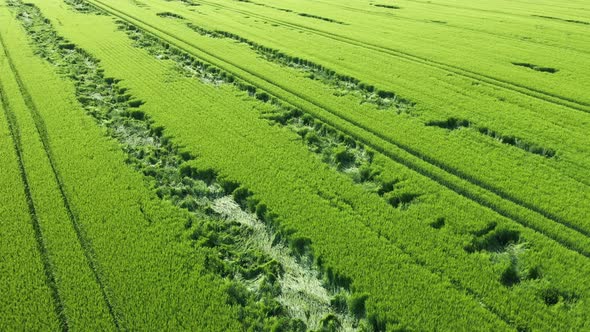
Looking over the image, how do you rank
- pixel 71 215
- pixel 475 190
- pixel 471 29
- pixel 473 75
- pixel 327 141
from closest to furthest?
pixel 71 215, pixel 475 190, pixel 327 141, pixel 473 75, pixel 471 29

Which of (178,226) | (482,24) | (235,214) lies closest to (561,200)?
(235,214)

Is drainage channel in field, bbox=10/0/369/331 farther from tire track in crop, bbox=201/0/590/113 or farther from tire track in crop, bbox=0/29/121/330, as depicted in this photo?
tire track in crop, bbox=201/0/590/113

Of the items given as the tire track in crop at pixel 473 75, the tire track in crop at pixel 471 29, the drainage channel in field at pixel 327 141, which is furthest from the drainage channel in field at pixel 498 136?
the tire track in crop at pixel 471 29

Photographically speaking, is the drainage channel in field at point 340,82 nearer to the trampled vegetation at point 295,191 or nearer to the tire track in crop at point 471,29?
the trampled vegetation at point 295,191

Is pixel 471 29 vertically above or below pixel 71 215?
above

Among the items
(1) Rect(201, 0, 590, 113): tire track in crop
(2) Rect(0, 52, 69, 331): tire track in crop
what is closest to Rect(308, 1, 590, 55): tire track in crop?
(1) Rect(201, 0, 590, 113): tire track in crop

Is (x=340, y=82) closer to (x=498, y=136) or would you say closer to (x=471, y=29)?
(x=498, y=136)

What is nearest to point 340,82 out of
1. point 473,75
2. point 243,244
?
point 473,75

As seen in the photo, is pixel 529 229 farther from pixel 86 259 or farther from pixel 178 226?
pixel 86 259
